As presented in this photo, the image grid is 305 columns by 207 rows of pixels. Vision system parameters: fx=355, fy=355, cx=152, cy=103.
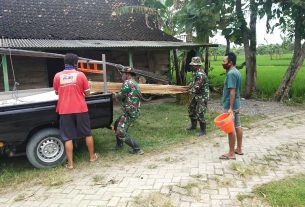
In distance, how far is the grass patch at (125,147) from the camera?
5590 millimetres

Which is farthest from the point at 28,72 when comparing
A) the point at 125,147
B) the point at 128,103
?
the point at 128,103

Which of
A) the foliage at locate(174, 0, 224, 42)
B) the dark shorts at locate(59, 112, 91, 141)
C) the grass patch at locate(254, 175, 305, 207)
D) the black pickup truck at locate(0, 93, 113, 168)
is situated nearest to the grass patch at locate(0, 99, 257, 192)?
the black pickup truck at locate(0, 93, 113, 168)

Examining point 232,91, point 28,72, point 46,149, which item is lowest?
point 46,149

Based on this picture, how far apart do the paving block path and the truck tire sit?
0.51 meters

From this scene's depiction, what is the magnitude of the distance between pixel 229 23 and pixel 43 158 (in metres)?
9.87

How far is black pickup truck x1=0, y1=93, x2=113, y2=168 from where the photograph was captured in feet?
18.2

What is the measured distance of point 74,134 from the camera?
19.6 feet

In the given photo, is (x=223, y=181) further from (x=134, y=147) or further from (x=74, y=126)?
(x=74, y=126)

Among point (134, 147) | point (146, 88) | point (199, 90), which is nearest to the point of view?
point (134, 147)

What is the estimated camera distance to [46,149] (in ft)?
19.6

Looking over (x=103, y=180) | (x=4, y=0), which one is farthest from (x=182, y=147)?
(x=4, y=0)

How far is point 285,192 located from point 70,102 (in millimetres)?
3510

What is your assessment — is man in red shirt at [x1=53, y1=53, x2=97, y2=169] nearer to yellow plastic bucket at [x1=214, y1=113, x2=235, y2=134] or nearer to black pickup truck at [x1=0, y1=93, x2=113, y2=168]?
black pickup truck at [x1=0, y1=93, x2=113, y2=168]

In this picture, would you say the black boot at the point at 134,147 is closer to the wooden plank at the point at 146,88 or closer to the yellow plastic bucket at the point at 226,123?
the wooden plank at the point at 146,88
